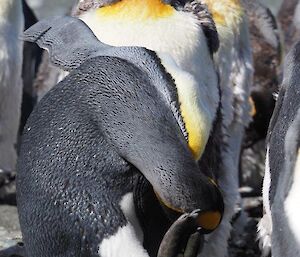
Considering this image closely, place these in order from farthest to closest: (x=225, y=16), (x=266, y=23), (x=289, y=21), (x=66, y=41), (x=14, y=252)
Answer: (x=289, y=21)
(x=266, y=23)
(x=225, y=16)
(x=14, y=252)
(x=66, y=41)

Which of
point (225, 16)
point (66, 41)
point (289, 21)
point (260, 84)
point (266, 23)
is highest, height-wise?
point (66, 41)

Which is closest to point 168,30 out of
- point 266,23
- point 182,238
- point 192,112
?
point 192,112

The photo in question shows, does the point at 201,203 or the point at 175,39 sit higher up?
the point at 201,203

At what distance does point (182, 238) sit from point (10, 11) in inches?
81.2

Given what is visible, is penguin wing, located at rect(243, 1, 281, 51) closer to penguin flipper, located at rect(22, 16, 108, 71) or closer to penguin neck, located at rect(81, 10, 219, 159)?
penguin neck, located at rect(81, 10, 219, 159)

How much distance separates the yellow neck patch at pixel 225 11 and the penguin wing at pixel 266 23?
893 millimetres

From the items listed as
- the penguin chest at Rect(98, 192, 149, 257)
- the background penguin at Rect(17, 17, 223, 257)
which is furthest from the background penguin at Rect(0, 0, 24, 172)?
the penguin chest at Rect(98, 192, 149, 257)

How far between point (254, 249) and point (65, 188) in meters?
1.69

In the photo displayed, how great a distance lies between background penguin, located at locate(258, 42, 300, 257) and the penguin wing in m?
1.93

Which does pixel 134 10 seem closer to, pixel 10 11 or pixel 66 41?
pixel 66 41

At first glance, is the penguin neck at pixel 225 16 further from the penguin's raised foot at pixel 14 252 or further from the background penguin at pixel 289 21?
the background penguin at pixel 289 21

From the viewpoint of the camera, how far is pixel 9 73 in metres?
4.21

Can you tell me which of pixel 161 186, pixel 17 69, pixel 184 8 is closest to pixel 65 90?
pixel 161 186

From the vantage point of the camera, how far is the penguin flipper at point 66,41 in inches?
114
